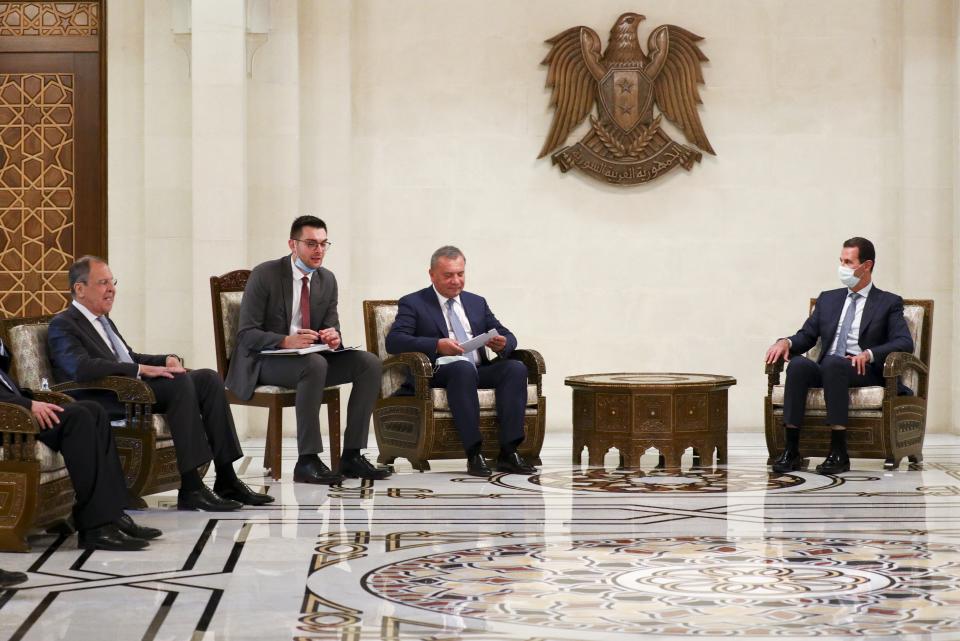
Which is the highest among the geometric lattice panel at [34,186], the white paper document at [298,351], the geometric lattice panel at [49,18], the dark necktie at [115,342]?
the geometric lattice panel at [49,18]

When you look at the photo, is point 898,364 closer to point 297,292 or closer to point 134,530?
point 297,292

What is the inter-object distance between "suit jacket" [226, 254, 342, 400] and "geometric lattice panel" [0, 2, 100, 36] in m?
3.08

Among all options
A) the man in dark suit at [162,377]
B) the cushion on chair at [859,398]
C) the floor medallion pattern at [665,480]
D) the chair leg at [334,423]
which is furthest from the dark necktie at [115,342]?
the cushion on chair at [859,398]

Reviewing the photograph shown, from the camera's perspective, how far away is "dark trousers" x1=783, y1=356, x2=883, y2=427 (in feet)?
22.1

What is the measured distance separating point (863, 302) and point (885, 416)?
2.29ft

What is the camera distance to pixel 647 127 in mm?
8953

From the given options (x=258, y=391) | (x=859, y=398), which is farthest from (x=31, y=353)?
(x=859, y=398)

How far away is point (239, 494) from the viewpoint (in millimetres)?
5766

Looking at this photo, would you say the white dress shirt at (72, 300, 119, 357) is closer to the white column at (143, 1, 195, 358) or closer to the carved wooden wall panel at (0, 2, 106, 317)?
the white column at (143, 1, 195, 358)

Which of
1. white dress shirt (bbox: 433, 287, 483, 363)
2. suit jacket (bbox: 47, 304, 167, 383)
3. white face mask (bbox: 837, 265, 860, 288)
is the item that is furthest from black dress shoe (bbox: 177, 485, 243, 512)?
white face mask (bbox: 837, 265, 860, 288)

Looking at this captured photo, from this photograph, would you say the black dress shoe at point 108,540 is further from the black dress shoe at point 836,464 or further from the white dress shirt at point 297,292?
the black dress shoe at point 836,464

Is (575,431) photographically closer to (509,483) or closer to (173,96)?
(509,483)

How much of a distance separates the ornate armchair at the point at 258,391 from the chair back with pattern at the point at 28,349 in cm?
129

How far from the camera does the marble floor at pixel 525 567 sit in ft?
11.7
